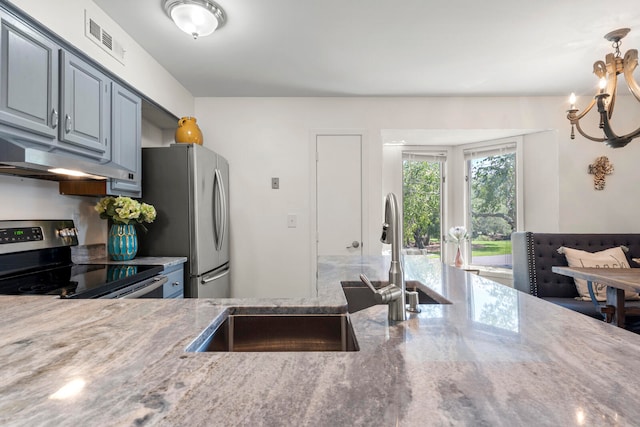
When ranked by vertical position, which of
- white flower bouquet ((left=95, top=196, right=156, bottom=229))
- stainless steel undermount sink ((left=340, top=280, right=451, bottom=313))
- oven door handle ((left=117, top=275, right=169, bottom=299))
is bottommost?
oven door handle ((left=117, top=275, right=169, bottom=299))

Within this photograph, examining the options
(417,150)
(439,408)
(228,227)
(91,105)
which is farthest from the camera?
(417,150)

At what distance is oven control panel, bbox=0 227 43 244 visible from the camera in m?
1.71

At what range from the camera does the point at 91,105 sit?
1.93 meters

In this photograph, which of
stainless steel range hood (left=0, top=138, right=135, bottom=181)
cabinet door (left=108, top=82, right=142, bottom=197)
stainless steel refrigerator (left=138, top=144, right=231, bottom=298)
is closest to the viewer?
stainless steel range hood (left=0, top=138, right=135, bottom=181)

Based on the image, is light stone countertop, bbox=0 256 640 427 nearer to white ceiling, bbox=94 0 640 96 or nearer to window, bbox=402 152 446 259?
white ceiling, bbox=94 0 640 96

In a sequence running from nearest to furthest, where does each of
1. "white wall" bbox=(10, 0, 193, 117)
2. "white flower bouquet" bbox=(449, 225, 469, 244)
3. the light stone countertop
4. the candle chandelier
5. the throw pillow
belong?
1. the light stone countertop
2. "white wall" bbox=(10, 0, 193, 117)
3. the candle chandelier
4. the throw pillow
5. "white flower bouquet" bbox=(449, 225, 469, 244)

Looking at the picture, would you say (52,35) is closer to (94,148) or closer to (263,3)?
(94,148)

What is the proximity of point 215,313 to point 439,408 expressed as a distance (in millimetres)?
660

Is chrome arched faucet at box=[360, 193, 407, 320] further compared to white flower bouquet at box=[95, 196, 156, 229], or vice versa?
white flower bouquet at box=[95, 196, 156, 229]

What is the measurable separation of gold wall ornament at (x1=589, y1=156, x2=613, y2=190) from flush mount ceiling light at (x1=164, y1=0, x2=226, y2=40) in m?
3.66

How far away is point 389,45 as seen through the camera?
7.95 feet

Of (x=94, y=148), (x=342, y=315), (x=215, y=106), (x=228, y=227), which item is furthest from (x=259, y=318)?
(x=215, y=106)

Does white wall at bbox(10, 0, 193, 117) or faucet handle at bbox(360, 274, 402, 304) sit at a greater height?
white wall at bbox(10, 0, 193, 117)

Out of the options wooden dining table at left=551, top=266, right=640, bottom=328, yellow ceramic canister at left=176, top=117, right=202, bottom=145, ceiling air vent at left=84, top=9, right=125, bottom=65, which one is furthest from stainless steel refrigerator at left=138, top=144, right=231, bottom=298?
wooden dining table at left=551, top=266, right=640, bottom=328
